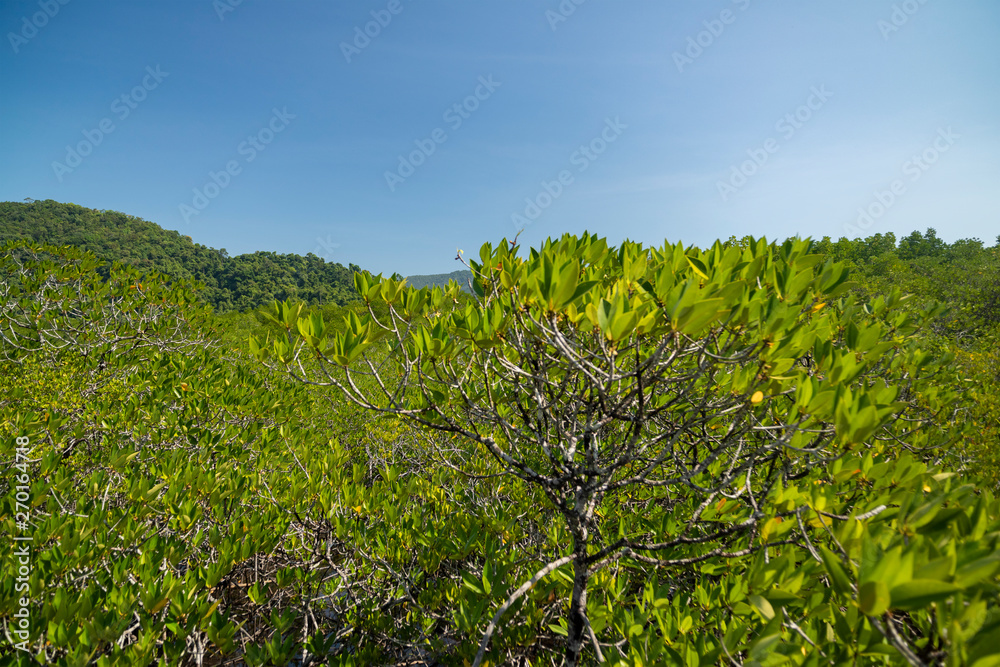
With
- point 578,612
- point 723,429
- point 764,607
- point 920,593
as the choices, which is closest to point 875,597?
point 920,593

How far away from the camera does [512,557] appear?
7.19 ft

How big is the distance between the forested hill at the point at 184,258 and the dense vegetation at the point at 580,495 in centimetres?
3316

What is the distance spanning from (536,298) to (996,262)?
26614mm

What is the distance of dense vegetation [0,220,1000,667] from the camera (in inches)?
41.2

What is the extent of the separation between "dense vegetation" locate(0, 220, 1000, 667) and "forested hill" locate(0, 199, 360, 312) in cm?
3316

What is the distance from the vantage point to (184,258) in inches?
1853

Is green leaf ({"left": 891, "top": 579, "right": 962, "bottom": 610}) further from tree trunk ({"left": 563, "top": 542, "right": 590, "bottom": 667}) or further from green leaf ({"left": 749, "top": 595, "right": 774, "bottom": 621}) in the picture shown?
tree trunk ({"left": 563, "top": 542, "right": 590, "bottom": 667})

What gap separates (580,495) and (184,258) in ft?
203

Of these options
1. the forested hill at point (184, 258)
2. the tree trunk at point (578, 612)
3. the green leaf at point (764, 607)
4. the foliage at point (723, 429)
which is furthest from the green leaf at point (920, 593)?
the forested hill at point (184, 258)

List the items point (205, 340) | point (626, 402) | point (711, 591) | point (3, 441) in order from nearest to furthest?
point (711, 591) < point (626, 402) < point (3, 441) < point (205, 340)

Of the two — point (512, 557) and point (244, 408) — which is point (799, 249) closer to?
point (512, 557)

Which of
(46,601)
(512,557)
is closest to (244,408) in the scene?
(46,601)

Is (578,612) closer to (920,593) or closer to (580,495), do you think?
(580,495)

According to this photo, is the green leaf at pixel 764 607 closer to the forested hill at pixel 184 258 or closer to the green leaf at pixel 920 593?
the green leaf at pixel 920 593
